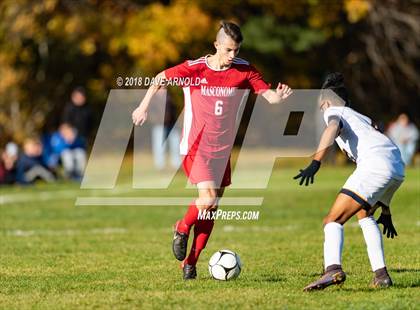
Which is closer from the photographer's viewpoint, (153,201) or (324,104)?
(324,104)

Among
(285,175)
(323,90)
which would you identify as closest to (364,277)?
(323,90)

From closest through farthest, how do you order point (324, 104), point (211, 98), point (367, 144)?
point (367, 144) → point (324, 104) → point (211, 98)

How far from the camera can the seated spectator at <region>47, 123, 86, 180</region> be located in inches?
947

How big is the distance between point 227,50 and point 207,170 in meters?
Answer: 1.11

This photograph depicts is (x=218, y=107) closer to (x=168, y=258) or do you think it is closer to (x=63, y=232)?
(x=168, y=258)

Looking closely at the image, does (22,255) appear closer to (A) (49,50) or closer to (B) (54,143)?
(B) (54,143)

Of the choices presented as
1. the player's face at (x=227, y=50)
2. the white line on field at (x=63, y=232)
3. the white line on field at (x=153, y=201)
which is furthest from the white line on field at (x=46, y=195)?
the player's face at (x=227, y=50)

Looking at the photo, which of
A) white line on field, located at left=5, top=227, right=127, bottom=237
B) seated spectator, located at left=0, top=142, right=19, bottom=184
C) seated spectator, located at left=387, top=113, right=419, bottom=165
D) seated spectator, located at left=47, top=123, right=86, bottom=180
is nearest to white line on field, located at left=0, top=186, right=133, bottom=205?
seated spectator, located at left=0, top=142, right=19, bottom=184

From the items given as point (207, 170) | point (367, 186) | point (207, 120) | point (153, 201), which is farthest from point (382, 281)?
point (153, 201)

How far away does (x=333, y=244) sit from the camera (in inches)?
300

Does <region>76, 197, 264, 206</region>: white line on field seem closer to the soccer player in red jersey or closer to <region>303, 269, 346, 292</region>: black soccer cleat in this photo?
the soccer player in red jersey

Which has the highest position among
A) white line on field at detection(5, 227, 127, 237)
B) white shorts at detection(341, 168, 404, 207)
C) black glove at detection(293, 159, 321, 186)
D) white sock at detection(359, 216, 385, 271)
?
black glove at detection(293, 159, 321, 186)

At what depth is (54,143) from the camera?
25.0 meters

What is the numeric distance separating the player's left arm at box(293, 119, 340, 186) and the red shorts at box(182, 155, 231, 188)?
1.43m
